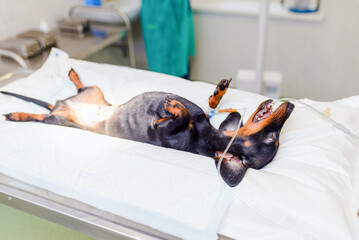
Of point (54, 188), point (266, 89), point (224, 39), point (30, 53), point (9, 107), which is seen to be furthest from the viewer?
point (224, 39)

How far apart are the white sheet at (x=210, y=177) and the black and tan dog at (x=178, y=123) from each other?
0.05m

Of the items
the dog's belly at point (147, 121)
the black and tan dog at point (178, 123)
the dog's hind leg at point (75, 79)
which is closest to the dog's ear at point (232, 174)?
the black and tan dog at point (178, 123)

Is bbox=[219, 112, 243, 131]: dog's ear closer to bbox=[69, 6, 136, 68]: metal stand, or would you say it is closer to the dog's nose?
the dog's nose

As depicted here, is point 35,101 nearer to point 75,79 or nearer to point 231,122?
point 75,79

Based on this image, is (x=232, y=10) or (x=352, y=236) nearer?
(x=352, y=236)

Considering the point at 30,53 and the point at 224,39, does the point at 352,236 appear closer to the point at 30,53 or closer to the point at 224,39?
the point at 30,53

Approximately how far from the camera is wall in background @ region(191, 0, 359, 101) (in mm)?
2361

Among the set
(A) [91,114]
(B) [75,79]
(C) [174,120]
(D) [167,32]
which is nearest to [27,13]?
(D) [167,32]

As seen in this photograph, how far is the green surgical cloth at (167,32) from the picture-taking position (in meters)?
2.28

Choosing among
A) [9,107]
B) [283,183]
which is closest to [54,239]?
[9,107]

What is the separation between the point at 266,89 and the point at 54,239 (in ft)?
5.57

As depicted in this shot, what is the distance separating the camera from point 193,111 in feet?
3.67

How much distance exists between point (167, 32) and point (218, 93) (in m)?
1.31

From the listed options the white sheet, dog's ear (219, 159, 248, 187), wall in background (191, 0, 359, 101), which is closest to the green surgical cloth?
wall in background (191, 0, 359, 101)
